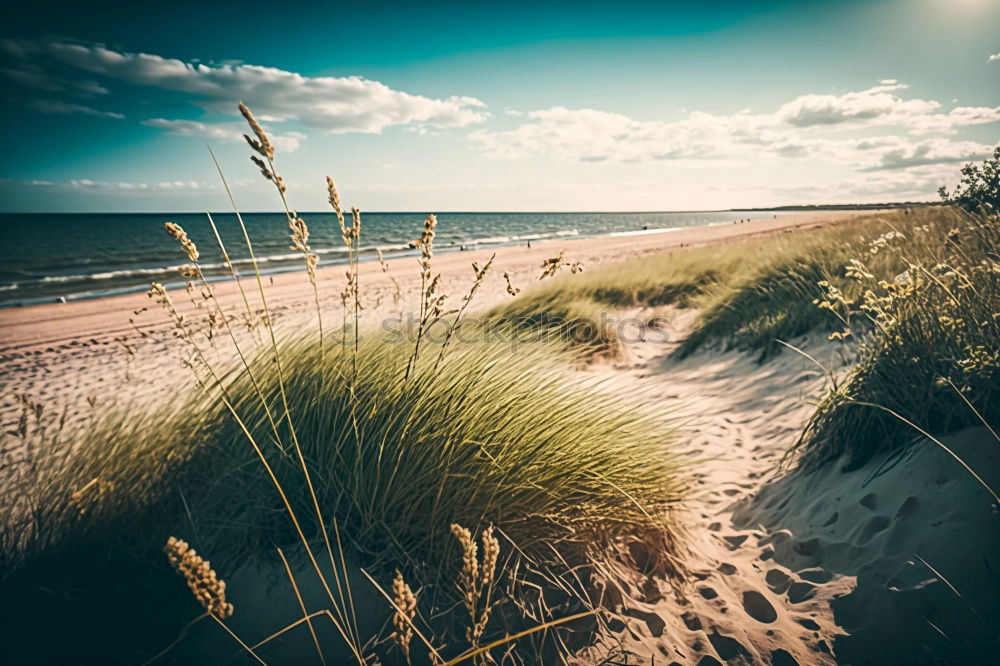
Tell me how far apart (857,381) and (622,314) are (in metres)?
5.25

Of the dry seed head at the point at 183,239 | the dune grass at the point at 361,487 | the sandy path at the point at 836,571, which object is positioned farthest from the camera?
the dune grass at the point at 361,487

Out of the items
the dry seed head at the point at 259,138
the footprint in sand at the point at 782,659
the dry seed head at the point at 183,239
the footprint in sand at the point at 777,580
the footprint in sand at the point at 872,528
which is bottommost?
the footprint in sand at the point at 777,580

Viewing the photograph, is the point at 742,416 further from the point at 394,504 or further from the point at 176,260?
the point at 176,260

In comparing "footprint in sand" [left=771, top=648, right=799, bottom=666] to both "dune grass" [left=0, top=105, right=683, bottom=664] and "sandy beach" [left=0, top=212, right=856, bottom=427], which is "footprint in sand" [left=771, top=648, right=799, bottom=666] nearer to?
"dune grass" [left=0, top=105, right=683, bottom=664]

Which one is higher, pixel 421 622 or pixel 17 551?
pixel 17 551

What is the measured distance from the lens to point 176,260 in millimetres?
25703

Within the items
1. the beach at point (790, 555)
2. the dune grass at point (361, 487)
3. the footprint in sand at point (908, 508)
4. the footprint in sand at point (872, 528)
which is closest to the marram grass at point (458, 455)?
the dune grass at point (361, 487)

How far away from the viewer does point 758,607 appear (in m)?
2.21

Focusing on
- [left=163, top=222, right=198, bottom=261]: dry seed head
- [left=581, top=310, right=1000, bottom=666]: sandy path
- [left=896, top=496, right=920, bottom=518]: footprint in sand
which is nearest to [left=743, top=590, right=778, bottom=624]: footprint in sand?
[left=581, top=310, right=1000, bottom=666]: sandy path

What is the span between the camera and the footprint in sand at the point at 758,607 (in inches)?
84.4

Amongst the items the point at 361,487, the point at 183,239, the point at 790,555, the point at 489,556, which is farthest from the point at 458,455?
the point at 790,555

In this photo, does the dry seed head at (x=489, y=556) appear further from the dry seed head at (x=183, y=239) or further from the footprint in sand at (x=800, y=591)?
the footprint in sand at (x=800, y=591)

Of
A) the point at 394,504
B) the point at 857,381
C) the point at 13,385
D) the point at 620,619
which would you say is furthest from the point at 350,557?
the point at 13,385

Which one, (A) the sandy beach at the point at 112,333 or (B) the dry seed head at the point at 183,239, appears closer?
(B) the dry seed head at the point at 183,239
